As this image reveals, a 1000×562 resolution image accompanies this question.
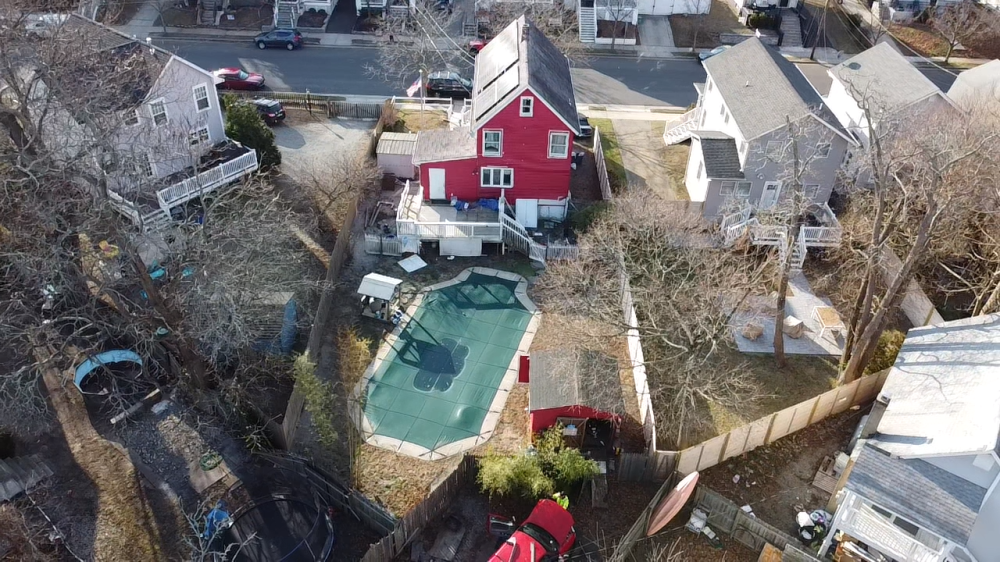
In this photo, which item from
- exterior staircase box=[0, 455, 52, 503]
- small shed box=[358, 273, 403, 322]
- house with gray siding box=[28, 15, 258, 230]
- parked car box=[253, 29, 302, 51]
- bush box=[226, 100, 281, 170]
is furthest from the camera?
parked car box=[253, 29, 302, 51]

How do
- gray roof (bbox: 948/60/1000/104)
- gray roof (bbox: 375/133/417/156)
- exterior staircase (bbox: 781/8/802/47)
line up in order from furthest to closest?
exterior staircase (bbox: 781/8/802/47) < gray roof (bbox: 375/133/417/156) < gray roof (bbox: 948/60/1000/104)

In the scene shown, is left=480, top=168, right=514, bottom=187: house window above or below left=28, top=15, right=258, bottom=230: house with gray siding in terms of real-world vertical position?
below

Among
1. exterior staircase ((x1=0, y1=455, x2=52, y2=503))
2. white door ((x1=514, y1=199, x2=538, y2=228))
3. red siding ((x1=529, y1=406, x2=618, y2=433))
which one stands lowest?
exterior staircase ((x1=0, y1=455, x2=52, y2=503))

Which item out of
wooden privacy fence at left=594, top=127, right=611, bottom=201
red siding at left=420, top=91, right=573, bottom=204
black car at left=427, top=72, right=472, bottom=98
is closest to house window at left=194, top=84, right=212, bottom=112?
red siding at left=420, top=91, right=573, bottom=204

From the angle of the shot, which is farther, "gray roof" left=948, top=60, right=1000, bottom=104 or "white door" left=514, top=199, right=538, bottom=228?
"gray roof" left=948, top=60, right=1000, bottom=104

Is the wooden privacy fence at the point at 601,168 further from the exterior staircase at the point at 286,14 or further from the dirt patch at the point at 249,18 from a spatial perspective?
the dirt patch at the point at 249,18

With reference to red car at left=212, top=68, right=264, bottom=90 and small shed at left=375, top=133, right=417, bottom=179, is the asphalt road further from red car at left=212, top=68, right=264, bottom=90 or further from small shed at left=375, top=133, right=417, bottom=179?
small shed at left=375, top=133, right=417, bottom=179

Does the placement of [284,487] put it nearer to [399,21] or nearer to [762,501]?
[762,501]
